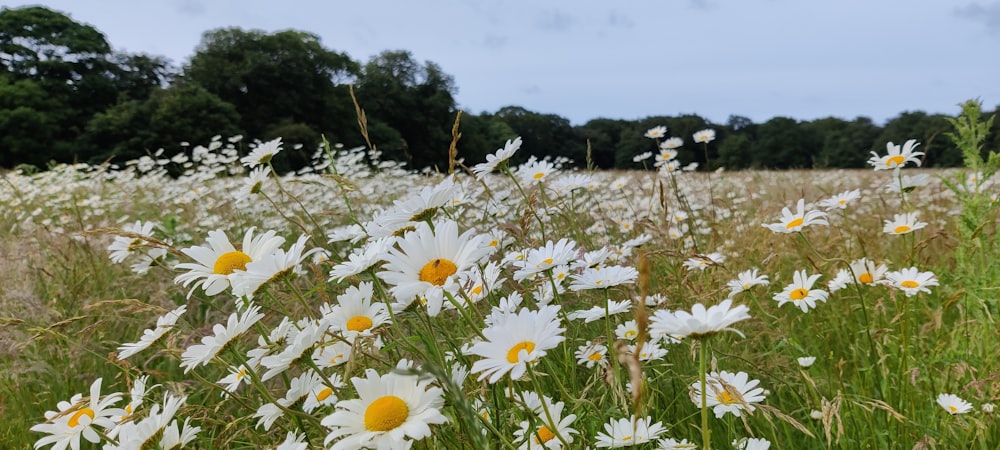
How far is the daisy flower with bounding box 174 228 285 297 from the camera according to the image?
1243 millimetres

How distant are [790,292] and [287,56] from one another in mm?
35242

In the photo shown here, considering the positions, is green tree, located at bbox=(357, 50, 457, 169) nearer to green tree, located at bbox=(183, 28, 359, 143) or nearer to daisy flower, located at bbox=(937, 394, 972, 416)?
green tree, located at bbox=(183, 28, 359, 143)

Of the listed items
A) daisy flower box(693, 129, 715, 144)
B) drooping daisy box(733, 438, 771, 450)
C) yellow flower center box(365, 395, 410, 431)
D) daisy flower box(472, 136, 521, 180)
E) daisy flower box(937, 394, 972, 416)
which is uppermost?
daisy flower box(472, 136, 521, 180)

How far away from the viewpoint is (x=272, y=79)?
33031 mm

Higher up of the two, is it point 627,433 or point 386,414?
point 386,414

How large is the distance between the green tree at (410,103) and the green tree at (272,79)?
2174mm

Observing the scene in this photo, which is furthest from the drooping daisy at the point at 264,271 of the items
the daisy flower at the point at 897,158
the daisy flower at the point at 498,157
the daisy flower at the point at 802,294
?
the daisy flower at the point at 897,158

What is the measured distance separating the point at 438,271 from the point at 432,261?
0.09ft

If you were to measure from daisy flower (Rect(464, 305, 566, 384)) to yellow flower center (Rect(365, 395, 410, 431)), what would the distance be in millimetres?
130

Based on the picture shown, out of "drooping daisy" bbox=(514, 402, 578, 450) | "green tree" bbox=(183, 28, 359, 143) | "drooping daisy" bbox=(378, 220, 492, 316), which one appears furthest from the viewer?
"green tree" bbox=(183, 28, 359, 143)

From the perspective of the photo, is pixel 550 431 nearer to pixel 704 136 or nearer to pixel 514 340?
pixel 514 340

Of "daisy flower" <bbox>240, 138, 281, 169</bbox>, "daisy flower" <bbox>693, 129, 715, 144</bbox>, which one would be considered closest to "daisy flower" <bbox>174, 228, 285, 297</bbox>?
"daisy flower" <bbox>240, 138, 281, 169</bbox>

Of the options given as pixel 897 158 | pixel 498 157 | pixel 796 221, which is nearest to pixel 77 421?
pixel 498 157

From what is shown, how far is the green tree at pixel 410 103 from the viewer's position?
37438 millimetres
